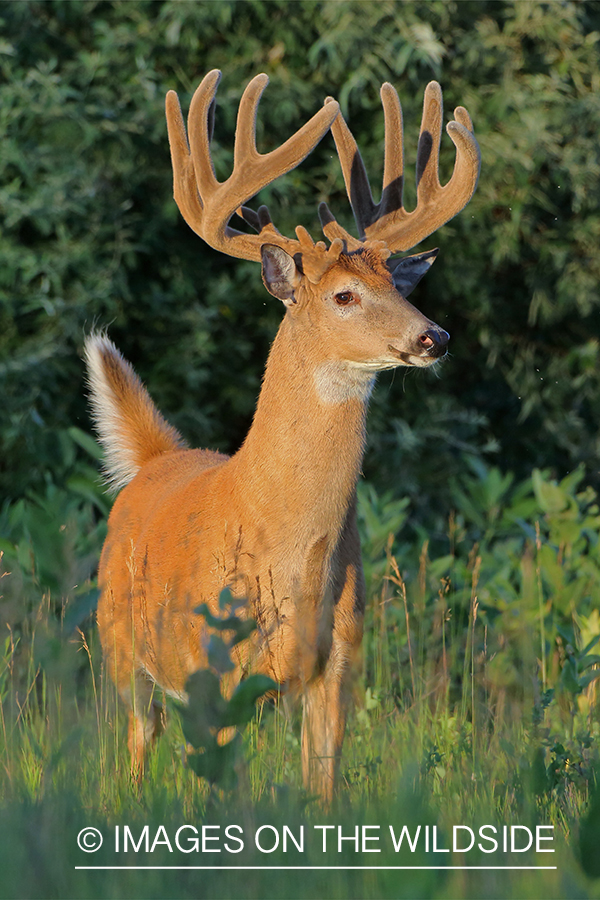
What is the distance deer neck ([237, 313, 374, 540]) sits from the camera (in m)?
3.66

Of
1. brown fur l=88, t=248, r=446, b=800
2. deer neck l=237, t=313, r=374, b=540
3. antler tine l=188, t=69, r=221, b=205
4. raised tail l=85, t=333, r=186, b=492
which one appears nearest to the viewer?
brown fur l=88, t=248, r=446, b=800

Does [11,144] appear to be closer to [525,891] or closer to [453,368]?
[453,368]

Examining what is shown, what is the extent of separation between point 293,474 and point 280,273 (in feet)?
2.26

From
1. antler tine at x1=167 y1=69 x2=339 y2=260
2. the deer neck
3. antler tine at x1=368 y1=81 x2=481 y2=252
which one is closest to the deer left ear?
antler tine at x1=368 y1=81 x2=481 y2=252

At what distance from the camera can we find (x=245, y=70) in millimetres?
8258

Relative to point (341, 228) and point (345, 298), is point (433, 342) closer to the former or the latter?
point (345, 298)

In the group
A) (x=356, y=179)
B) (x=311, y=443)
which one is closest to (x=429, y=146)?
(x=356, y=179)

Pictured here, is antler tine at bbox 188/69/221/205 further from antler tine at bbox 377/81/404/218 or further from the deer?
antler tine at bbox 377/81/404/218

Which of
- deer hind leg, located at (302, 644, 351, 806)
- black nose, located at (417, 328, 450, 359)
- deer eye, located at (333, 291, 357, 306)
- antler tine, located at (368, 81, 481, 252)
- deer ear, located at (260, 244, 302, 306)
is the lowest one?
deer hind leg, located at (302, 644, 351, 806)

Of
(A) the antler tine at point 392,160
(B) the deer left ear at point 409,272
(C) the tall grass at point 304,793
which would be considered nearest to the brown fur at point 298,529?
(C) the tall grass at point 304,793

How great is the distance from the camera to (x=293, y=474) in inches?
145

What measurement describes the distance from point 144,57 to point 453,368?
3.30 metres

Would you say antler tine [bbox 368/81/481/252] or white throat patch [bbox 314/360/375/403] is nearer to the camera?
white throat patch [bbox 314/360/375/403]

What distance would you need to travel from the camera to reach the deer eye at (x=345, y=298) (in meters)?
3.74
